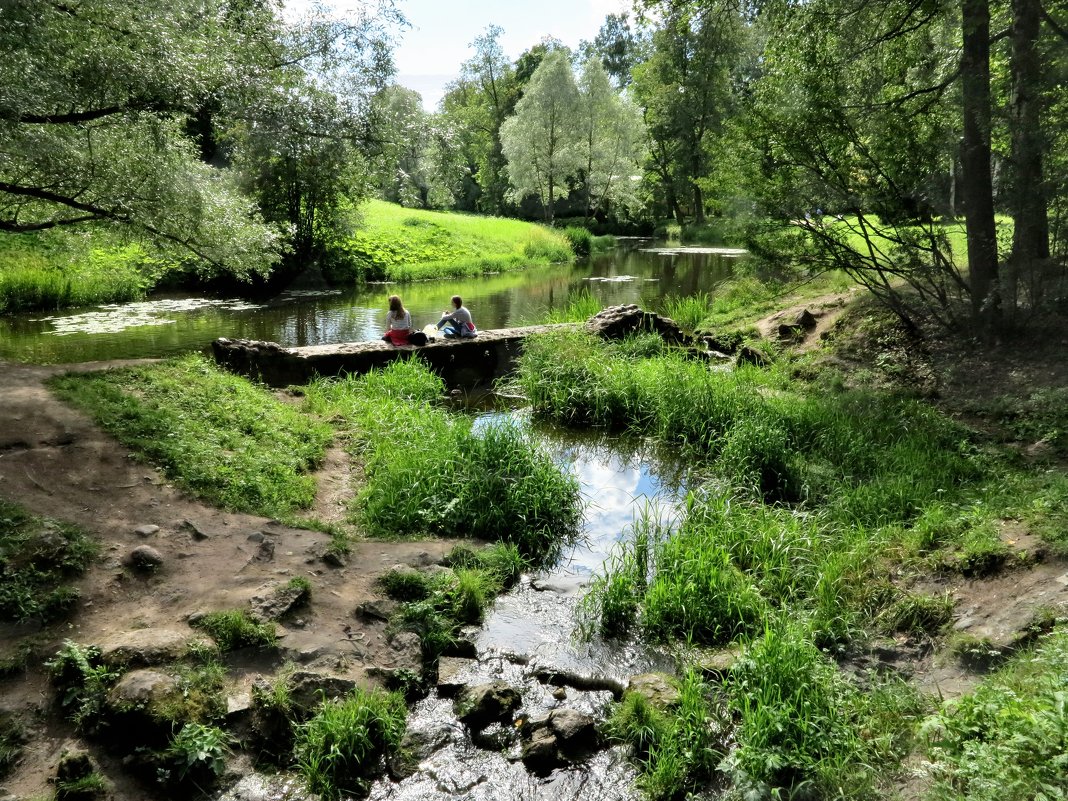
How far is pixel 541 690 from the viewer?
5.46 meters

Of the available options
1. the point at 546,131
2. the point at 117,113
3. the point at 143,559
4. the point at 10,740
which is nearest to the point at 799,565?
the point at 143,559

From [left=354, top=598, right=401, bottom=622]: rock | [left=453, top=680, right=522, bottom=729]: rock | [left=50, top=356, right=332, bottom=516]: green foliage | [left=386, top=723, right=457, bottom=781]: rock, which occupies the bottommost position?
[left=386, top=723, right=457, bottom=781]: rock

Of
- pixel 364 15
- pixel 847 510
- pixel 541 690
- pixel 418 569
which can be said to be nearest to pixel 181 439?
pixel 418 569

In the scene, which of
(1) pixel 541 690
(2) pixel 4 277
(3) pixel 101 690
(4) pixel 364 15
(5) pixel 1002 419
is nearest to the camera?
(3) pixel 101 690

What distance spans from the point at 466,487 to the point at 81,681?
417 centimetres

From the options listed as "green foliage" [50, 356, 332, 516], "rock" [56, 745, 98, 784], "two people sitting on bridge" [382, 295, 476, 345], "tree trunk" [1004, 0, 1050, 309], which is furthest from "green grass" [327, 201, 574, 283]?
"rock" [56, 745, 98, 784]

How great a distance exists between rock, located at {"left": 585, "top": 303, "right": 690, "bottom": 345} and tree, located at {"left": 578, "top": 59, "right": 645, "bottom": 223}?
33.2 meters

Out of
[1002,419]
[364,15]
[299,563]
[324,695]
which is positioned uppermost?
[364,15]

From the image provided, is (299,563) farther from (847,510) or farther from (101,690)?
(847,510)

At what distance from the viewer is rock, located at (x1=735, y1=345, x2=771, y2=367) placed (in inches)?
520

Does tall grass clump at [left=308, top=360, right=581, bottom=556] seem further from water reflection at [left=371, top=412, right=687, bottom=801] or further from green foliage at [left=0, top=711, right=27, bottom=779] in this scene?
green foliage at [left=0, top=711, right=27, bottom=779]

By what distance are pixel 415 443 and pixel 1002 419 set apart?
7165mm

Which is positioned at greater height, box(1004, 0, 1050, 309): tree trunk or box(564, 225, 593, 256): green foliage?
box(564, 225, 593, 256): green foliage

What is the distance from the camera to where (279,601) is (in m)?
5.61
